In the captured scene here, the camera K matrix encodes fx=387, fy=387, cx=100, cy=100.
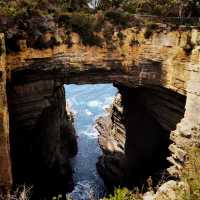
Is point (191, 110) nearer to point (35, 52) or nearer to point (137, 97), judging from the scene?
point (137, 97)

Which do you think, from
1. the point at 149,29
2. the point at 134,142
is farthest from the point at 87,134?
the point at 149,29

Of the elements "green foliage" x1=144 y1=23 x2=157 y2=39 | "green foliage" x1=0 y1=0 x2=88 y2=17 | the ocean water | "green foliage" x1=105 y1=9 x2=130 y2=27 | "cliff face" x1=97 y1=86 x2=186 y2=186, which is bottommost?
the ocean water

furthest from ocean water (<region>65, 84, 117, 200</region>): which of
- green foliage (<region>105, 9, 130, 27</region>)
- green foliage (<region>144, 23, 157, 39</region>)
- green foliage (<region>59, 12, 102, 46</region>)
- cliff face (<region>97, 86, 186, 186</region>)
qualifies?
green foliage (<region>105, 9, 130, 27</region>)

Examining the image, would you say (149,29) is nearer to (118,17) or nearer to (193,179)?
(118,17)

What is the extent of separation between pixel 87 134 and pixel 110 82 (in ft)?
47.0

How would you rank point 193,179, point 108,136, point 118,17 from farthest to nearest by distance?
1. point 108,136
2. point 118,17
3. point 193,179

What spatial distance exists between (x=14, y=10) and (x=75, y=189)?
11.9 m

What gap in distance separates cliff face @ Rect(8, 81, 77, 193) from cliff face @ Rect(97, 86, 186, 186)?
10.3 feet

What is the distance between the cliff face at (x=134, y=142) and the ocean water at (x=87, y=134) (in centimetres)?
127

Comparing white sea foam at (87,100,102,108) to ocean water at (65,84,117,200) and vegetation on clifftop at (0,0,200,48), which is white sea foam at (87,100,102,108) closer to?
ocean water at (65,84,117,200)

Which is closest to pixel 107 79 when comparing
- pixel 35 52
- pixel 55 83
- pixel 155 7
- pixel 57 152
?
pixel 55 83

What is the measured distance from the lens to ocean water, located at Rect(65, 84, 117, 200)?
2367 cm

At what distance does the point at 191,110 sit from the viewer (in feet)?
55.5

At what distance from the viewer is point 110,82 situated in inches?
755
